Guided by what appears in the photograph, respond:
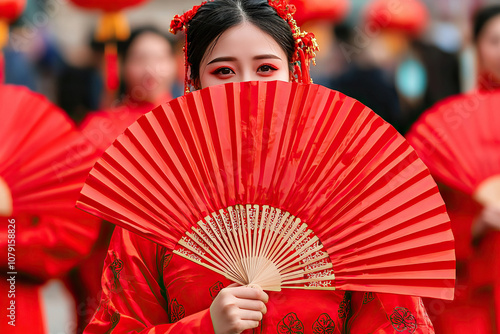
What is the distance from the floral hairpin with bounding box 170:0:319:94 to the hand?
2.26 feet

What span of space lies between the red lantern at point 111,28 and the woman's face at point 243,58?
2.52 m

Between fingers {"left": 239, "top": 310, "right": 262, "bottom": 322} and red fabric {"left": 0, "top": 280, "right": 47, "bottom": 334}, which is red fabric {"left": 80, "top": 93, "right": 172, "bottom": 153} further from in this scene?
fingers {"left": 239, "top": 310, "right": 262, "bottom": 322}

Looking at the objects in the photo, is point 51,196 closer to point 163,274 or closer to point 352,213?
point 163,274

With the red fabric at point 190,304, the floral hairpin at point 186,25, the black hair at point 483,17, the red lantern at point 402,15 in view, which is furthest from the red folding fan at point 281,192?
the red lantern at point 402,15

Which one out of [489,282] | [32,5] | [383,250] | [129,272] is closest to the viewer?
[383,250]

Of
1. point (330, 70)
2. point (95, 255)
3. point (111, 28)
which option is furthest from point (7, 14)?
point (330, 70)

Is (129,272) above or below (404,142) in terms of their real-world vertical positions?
below

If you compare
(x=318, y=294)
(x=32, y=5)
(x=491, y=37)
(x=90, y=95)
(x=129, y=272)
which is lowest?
(x=318, y=294)

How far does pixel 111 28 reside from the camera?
4.44m

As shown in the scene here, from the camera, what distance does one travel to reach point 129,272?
1579 millimetres

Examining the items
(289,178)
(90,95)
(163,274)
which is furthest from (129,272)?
(90,95)

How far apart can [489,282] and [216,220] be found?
1825 millimetres

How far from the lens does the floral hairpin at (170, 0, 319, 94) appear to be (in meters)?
1.85

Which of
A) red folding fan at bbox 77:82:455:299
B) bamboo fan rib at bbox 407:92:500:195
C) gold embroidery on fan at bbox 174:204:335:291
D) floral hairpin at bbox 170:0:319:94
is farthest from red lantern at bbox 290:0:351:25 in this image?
gold embroidery on fan at bbox 174:204:335:291
